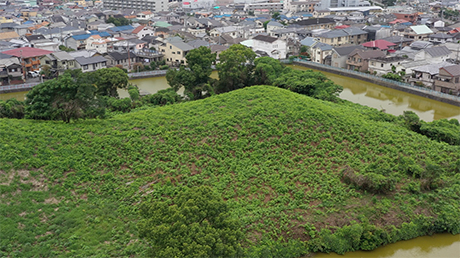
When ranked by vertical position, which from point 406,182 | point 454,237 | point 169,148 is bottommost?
point 454,237

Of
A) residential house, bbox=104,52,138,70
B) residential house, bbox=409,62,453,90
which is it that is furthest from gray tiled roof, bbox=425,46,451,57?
residential house, bbox=104,52,138,70

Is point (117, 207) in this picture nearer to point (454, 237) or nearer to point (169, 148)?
point (169, 148)

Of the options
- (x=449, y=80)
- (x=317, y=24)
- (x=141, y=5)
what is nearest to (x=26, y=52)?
(x=449, y=80)

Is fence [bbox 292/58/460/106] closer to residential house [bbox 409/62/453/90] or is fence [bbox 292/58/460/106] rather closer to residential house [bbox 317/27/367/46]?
residential house [bbox 409/62/453/90]

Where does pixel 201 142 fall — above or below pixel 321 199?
above

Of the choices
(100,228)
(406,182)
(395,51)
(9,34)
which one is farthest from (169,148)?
(9,34)
